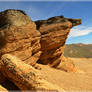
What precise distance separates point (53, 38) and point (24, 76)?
830cm

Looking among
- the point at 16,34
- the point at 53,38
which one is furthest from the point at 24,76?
the point at 53,38

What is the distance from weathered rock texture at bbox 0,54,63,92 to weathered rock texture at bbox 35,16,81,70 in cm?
704

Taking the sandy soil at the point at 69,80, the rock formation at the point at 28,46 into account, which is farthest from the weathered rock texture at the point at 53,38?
the sandy soil at the point at 69,80

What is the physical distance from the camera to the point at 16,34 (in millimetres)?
8578

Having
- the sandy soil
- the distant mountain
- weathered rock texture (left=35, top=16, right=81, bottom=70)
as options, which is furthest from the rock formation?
the distant mountain

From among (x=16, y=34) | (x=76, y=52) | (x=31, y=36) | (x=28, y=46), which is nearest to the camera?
(x=16, y=34)

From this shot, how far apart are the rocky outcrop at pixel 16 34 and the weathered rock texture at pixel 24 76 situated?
1.91 meters

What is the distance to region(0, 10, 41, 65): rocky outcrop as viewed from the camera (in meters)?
8.16

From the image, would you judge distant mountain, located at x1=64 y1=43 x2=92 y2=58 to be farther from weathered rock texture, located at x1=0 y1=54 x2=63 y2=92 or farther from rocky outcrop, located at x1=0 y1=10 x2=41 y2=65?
weathered rock texture, located at x1=0 y1=54 x2=63 y2=92

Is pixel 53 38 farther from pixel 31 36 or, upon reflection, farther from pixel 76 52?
pixel 76 52

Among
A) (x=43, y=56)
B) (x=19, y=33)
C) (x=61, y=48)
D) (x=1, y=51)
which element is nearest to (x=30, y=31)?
(x=19, y=33)

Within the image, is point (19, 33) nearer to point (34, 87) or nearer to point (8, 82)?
point (8, 82)

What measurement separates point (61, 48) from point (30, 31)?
5912 millimetres

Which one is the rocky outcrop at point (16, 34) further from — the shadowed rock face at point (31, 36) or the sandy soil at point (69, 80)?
the sandy soil at point (69, 80)
